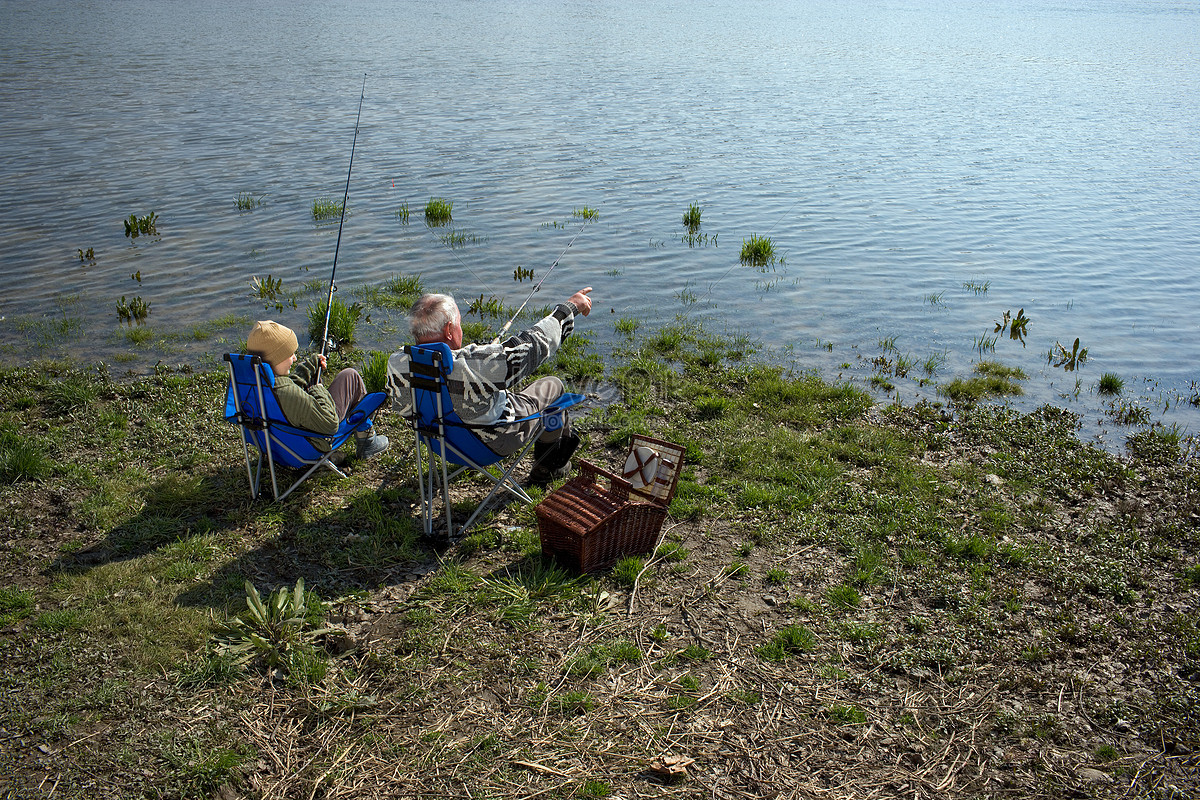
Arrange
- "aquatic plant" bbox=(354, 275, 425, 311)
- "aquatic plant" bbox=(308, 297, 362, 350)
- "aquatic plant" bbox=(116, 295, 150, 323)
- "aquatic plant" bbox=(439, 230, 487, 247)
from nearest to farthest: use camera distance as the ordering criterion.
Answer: "aquatic plant" bbox=(308, 297, 362, 350) → "aquatic plant" bbox=(116, 295, 150, 323) → "aquatic plant" bbox=(354, 275, 425, 311) → "aquatic plant" bbox=(439, 230, 487, 247)

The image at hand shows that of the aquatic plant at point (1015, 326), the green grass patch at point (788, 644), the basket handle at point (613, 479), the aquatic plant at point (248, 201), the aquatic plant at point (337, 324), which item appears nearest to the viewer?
the green grass patch at point (788, 644)

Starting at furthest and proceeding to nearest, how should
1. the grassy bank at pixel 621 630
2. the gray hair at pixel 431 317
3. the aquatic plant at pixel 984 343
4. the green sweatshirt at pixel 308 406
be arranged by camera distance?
the aquatic plant at pixel 984 343
the green sweatshirt at pixel 308 406
the gray hair at pixel 431 317
the grassy bank at pixel 621 630

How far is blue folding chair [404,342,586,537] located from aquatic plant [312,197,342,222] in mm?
9212

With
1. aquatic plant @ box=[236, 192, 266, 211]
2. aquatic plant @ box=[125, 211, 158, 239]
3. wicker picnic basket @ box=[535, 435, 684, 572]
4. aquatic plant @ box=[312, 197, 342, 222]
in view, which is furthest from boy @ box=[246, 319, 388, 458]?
aquatic plant @ box=[236, 192, 266, 211]

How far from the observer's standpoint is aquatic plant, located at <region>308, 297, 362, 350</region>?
30.5 feet

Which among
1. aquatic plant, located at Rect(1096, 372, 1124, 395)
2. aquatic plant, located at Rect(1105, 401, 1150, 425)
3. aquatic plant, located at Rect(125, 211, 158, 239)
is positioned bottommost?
aquatic plant, located at Rect(1105, 401, 1150, 425)

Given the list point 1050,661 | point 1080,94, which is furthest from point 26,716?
point 1080,94

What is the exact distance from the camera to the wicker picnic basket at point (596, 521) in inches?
203

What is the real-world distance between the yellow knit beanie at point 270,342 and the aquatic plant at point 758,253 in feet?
26.8

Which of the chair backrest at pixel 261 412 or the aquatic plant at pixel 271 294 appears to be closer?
the chair backrest at pixel 261 412

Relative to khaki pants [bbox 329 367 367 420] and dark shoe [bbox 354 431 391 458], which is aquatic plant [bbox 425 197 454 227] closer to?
dark shoe [bbox 354 431 391 458]

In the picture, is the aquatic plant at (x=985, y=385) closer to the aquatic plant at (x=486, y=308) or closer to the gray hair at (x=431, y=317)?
the aquatic plant at (x=486, y=308)

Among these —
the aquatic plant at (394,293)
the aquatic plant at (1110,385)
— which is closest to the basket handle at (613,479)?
the aquatic plant at (394,293)

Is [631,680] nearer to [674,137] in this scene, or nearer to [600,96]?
[674,137]
